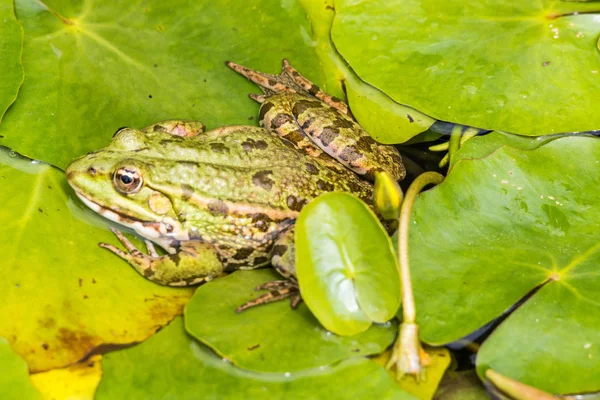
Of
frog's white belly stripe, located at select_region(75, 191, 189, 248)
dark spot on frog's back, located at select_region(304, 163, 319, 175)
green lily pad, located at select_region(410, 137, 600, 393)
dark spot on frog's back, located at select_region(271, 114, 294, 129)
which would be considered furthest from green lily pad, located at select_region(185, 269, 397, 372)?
dark spot on frog's back, located at select_region(271, 114, 294, 129)

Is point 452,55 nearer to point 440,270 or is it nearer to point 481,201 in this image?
point 481,201

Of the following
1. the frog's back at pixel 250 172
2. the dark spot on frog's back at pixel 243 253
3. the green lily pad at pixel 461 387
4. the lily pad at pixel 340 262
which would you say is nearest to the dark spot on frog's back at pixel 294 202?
the frog's back at pixel 250 172

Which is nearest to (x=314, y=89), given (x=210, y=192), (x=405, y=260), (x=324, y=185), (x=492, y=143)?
(x=324, y=185)

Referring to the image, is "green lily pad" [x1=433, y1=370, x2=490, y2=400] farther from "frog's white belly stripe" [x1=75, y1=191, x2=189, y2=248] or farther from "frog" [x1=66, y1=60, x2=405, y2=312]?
"frog's white belly stripe" [x1=75, y1=191, x2=189, y2=248]

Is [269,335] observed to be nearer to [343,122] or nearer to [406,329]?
[406,329]

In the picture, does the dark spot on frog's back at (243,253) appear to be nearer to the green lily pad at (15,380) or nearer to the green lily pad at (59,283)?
the green lily pad at (59,283)

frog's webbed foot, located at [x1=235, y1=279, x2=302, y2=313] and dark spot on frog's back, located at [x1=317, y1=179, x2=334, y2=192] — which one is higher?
dark spot on frog's back, located at [x1=317, y1=179, x2=334, y2=192]
